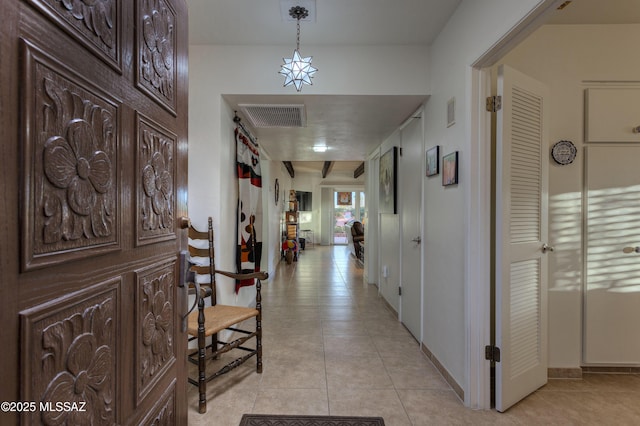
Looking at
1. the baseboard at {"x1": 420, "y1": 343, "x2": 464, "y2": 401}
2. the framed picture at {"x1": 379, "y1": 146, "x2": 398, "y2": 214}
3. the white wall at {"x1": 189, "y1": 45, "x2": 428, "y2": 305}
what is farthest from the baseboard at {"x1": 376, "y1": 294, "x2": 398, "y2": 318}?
the white wall at {"x1": 189, "y1": 45, "x2": 428, "y2": 305}

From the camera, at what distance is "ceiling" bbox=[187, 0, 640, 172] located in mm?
1910

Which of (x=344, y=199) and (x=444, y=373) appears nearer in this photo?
(x=444, y=373)

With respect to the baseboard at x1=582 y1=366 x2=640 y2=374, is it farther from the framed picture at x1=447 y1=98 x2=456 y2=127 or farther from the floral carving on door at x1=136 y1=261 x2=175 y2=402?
the floral carving on door at x1=136 y1=261 x2=175 y2=402

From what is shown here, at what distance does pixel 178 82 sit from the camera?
0.95 metres

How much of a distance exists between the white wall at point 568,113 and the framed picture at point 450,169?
79cm

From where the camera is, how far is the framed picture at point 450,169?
1.90 m

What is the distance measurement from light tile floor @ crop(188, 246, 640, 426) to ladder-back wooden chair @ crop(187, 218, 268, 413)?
14 cm

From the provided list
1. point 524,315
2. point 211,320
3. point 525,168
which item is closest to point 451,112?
point 525,168

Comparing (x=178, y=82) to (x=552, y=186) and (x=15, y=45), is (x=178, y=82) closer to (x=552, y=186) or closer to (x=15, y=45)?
(x=15, y=45)

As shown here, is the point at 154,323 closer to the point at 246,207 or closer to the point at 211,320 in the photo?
the point at 211,320

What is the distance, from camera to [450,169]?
1972 mm

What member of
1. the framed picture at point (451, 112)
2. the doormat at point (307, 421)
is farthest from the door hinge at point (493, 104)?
the doormat at point (307, 421)

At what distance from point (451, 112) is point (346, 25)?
1.01 metres

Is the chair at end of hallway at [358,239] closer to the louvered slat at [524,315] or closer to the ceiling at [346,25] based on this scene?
the ceiling at [346,25]
